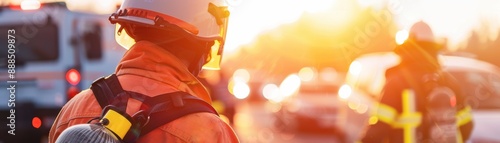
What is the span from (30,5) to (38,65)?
115 cm

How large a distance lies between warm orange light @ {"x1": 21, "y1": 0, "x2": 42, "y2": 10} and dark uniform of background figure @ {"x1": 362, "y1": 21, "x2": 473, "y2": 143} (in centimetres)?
657

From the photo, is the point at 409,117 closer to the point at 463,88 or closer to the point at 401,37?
the point at 401,37

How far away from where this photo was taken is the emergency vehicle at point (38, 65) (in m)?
10.9

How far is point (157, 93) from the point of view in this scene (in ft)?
8.43

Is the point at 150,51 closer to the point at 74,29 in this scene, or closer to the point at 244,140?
the point at 74,29

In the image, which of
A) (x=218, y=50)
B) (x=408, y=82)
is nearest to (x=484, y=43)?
(x=408, y=82)

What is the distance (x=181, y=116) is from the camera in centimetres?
250

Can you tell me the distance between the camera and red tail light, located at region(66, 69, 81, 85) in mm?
12169

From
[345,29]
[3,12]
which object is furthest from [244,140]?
[345,29]

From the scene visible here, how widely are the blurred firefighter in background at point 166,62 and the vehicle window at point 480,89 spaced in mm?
6096

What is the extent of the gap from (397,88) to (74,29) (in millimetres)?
7921

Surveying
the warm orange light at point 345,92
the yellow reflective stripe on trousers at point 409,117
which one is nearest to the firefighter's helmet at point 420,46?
the yellow reflective stripe on trousers at point 409,117

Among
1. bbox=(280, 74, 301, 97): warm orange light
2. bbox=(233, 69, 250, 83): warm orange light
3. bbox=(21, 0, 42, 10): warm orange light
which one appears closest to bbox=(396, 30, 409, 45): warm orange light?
bbox=(21, 0, 42, 10): warm orange light

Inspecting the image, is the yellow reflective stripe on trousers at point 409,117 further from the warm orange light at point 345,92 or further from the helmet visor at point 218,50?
the warm orange light at point 345,92
